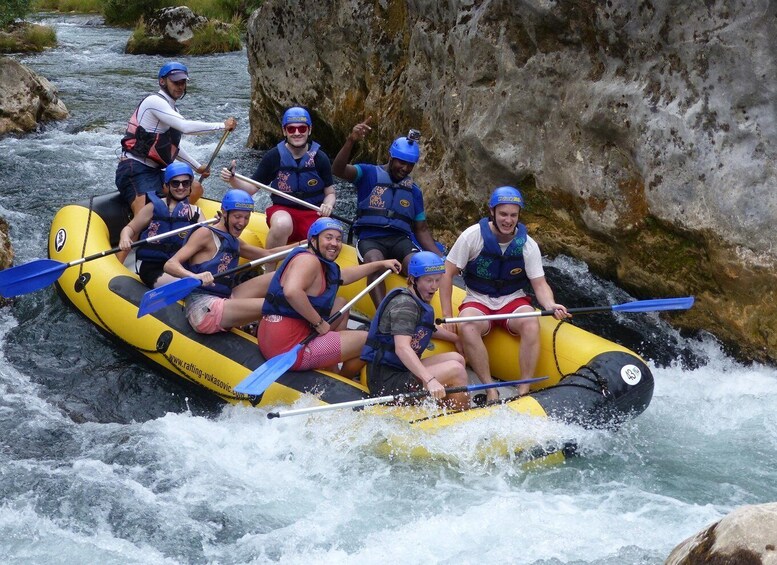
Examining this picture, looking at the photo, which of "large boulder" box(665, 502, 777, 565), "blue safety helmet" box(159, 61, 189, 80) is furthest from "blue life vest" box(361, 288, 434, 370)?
"blue safety helmet" box(159, 61, 189, 80)

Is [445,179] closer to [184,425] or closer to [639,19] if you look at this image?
[639,19]

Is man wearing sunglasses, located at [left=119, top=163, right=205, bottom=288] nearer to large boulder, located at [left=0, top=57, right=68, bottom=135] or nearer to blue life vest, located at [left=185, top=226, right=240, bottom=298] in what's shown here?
blue life vest, located at [left=185, top=226, right=240, bottom=298]

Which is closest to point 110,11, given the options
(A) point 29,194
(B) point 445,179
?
(A) point 29,194

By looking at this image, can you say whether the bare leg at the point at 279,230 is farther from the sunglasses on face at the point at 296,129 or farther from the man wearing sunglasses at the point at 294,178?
the sunglasses on face at the point at 296,129

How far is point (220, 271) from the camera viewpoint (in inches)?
250

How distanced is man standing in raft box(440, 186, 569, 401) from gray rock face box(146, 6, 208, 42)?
14.3 m

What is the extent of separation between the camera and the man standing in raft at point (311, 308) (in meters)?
5.67

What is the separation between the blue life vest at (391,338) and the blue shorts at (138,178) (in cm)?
274

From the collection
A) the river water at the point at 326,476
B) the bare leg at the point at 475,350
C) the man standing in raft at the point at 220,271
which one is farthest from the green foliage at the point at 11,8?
the bare leg at the point at 475,350

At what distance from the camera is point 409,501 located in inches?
200

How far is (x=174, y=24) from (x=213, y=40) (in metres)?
0.83

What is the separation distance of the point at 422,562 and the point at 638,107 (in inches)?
144

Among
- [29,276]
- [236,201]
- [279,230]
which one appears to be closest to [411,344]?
[236,201]

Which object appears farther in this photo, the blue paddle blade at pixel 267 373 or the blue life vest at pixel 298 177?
the blue life vest at pixel 298 177
